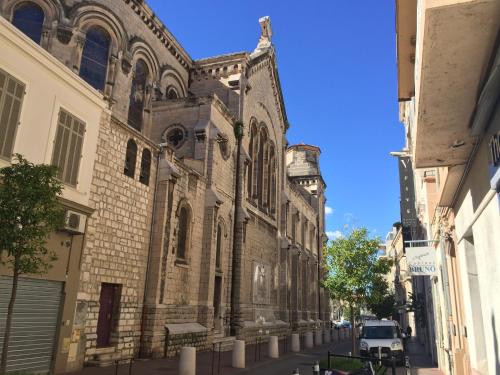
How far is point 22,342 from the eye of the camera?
9945 millimetres

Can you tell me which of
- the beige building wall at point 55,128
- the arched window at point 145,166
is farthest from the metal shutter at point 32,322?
the arched window at point 145,166

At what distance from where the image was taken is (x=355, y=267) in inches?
922

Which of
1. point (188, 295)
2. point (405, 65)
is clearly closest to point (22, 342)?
point (188, 295)

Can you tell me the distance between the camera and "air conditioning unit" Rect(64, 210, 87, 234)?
11.2 metres

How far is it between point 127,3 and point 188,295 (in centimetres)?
1667

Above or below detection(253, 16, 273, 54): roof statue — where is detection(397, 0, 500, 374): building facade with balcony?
below

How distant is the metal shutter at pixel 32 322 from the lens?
31.8 feet

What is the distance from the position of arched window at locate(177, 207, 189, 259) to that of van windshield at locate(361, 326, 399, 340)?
9.35 m

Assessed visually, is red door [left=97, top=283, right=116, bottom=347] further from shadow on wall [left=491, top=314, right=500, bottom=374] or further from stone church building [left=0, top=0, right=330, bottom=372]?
shadow on wall [left=491, top=314, right=500, bottom=374]

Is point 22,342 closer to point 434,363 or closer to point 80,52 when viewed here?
point 80,52

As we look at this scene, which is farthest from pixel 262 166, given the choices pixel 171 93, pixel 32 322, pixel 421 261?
pixel 32 322

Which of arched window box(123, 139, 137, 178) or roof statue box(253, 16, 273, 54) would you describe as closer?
arched window box(123, 139, 137, 178)

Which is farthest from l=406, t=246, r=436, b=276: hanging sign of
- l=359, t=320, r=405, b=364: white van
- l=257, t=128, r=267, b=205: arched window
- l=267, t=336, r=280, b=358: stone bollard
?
l=257, t=128, r=267, b=205: arched window

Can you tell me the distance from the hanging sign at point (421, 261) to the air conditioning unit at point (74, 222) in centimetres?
997
